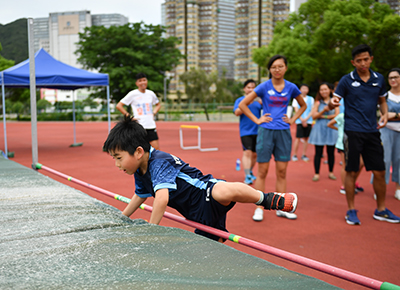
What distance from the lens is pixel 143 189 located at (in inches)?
103

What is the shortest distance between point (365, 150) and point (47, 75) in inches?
331

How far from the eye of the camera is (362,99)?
4094 mm

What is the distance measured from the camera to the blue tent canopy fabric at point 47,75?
9.18m

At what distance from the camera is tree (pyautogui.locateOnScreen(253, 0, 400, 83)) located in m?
25.7

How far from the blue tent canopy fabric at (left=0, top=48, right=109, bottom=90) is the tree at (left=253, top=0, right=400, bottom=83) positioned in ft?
69.2

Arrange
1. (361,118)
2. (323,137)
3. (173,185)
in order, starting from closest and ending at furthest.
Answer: (173,185) → (361,118) → (323,137)

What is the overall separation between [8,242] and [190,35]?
106510 millimetres

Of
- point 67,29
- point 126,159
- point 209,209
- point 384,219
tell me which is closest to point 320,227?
point 384,219

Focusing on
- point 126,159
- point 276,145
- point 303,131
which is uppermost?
point 126,159

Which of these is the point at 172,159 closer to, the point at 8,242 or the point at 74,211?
the point at 74,211

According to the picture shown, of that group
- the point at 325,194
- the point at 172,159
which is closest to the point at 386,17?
the point at 325,194

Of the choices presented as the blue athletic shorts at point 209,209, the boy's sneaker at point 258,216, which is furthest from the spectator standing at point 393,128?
the blue athletic shorts at point 209,209

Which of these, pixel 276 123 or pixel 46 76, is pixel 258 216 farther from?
pixel 46 76

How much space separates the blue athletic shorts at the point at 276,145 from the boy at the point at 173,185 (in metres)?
1.72
